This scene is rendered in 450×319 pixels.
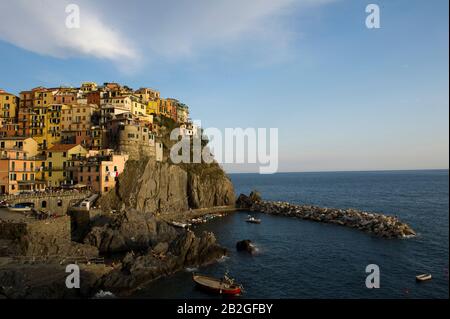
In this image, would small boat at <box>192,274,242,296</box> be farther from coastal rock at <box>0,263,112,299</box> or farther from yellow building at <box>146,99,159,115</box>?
yellow building at <box>146,99,159,115</box>

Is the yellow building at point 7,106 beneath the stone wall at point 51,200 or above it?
above

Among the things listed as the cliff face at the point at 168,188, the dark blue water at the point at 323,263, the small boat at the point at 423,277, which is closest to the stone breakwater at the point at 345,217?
the dark blue water at the point at 323,263

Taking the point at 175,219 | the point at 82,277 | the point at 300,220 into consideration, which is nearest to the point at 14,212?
the point at 82,277

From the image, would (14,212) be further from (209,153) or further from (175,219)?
(209,153)

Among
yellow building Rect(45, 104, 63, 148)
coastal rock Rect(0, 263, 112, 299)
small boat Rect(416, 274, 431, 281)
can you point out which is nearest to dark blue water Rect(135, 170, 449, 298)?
small boat Rect(416, 274, 431, 281)

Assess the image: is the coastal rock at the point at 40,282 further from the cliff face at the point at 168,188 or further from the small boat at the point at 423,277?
the small boat at the point at 423,277

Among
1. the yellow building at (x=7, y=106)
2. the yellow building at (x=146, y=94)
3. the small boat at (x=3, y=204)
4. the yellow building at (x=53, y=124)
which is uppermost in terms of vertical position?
the yellow building at (x=146, y=94)

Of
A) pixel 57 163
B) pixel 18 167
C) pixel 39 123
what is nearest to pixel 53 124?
pixel 39 123

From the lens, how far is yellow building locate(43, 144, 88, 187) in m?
74.9

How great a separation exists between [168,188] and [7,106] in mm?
57237

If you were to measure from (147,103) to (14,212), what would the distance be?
66.4 meters

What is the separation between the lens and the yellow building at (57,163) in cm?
7488

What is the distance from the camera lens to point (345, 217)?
79000mm

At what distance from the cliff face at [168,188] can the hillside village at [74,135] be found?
331 cm
